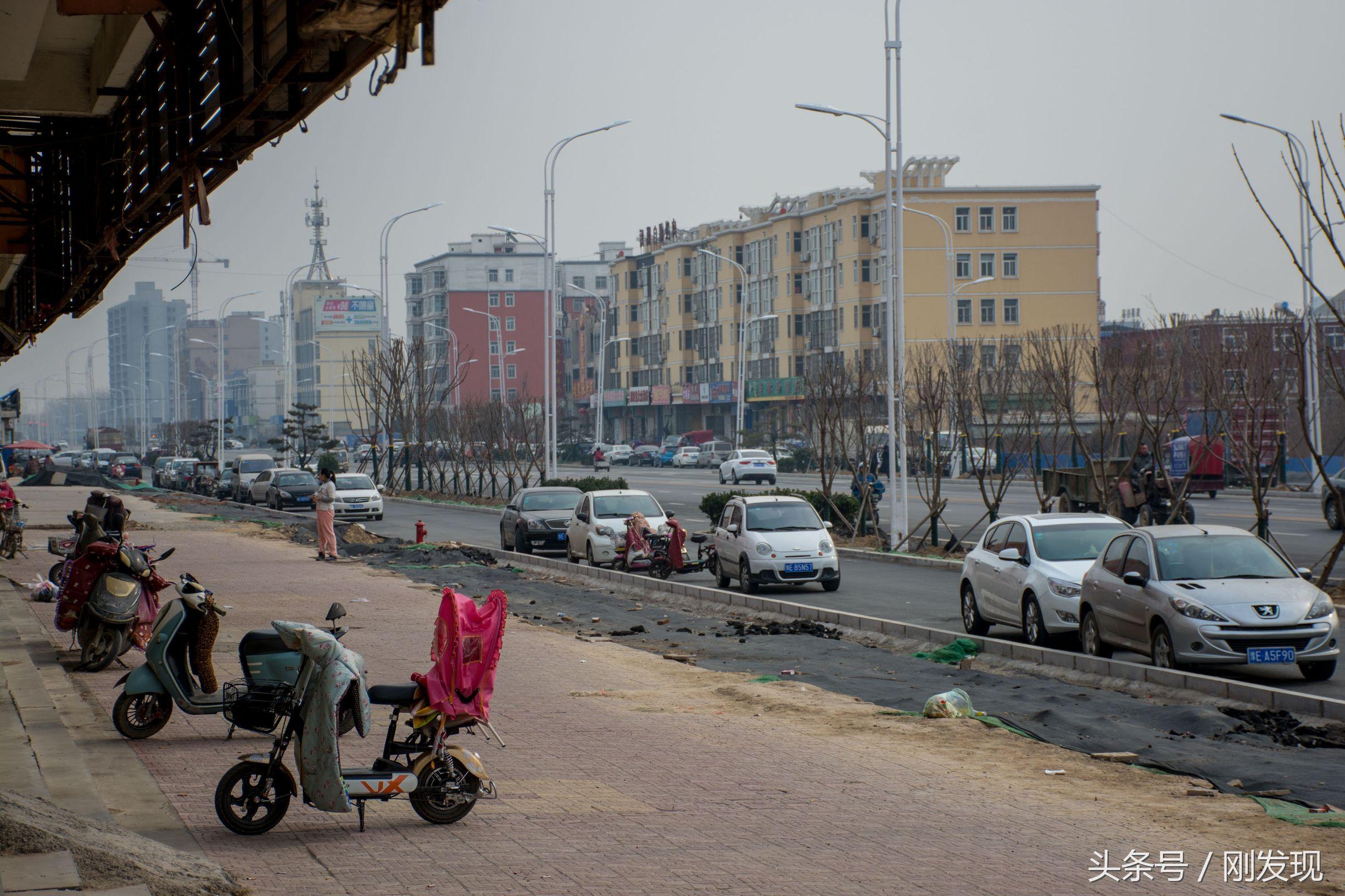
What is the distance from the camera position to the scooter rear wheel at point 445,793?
24.8ft

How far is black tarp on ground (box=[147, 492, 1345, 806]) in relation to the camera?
9539mm

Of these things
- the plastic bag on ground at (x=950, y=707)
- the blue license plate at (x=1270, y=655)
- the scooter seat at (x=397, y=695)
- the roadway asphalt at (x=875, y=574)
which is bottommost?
the roadway asphalt at (x=875, y=574)

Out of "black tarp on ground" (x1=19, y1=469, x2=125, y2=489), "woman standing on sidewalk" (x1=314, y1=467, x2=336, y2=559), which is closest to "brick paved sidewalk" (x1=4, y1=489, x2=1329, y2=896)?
"woman standing on sidewalk" (x1=314, y1=467, x2=336, y2=559)

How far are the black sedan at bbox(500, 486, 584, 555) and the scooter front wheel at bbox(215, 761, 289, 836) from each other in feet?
70.4

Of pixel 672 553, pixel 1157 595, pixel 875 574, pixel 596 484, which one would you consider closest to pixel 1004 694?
pixel 1157 595

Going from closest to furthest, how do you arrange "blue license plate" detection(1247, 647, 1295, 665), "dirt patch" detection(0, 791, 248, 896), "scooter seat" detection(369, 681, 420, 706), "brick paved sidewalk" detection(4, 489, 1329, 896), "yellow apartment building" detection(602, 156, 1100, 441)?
"dirt patch" detection(0, 791, 248, 896) < "brick paved sidewalk" detection(4, 489, 1329, 896) < "scooter seat" detection(369, 681, 420, 706) < "blue license plate" detection(1247, 647, 1295, 665) < "yellow apartment building" detection(602, 156, 1100, 441)

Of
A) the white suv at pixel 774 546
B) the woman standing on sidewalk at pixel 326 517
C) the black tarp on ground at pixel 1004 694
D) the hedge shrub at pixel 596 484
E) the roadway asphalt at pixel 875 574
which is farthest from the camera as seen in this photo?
the hedge shrub at pixel 596 484

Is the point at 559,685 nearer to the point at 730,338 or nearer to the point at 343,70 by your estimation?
the point at 343,70

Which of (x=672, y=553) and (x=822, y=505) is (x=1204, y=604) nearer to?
(x=672, y=553)

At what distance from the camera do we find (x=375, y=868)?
22.2ft

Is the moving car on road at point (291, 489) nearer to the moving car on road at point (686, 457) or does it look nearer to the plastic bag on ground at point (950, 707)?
the moving car on road at point (686, 457)

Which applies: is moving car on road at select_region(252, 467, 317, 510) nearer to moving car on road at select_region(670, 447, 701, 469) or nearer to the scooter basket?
moving car on road at select_region(670, 447, 701, 469)

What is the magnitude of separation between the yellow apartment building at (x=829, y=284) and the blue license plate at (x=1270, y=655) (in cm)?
5015

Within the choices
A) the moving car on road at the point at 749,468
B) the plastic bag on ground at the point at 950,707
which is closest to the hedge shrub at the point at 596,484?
the moving car on road at the point at 749,468
